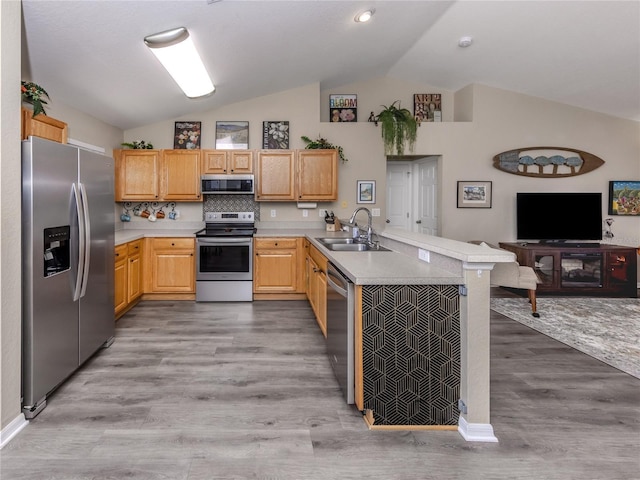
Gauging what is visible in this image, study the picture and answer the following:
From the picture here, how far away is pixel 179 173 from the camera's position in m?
4.91

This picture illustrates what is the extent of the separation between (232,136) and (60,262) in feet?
10.7

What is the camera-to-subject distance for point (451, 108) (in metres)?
5.91

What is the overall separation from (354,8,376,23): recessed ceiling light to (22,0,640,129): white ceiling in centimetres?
6

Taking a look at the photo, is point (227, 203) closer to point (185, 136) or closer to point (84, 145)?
point (185, 136)

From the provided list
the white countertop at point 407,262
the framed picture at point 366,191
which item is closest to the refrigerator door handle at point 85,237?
the white countertop at point 407,262

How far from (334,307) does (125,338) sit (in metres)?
2.09

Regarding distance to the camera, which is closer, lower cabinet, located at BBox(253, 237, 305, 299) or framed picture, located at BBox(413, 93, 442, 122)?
lower cabinet, located at BBox(253, 237, 305, 299)

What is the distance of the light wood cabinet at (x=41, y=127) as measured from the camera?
241cm

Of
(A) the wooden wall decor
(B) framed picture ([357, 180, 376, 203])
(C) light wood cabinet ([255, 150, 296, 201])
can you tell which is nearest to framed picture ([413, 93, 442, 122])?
(A) the wooden wall decor

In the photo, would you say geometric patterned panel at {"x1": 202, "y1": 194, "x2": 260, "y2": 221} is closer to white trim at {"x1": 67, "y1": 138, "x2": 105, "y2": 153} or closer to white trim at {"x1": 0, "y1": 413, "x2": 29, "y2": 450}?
white trim at {"x1": 67, "y1": 138, "x2": 105, "y2": 153}

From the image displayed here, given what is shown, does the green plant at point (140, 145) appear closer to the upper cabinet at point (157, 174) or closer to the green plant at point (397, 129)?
the upper cabinet at point (157, 174)

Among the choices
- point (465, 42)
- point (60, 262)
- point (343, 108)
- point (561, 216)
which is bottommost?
point (60, 262)

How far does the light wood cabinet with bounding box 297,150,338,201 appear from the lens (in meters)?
5.00

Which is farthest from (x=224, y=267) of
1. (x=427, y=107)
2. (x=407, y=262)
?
(x=427, y=107)
